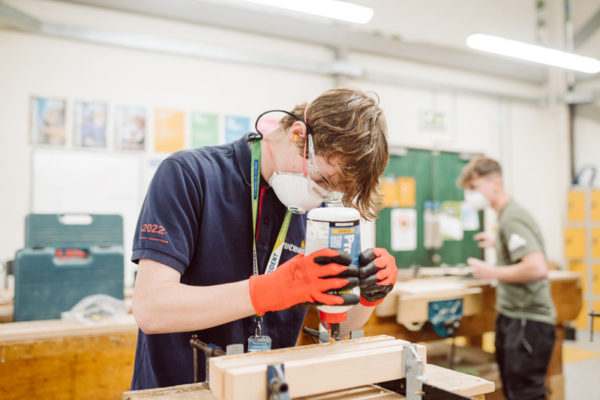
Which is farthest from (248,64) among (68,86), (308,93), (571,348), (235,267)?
(571,348)

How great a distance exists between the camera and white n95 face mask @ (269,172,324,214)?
1.13 metres

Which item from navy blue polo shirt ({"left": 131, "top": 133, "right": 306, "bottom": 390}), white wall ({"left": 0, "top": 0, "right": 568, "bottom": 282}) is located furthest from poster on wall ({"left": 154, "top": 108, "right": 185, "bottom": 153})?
navy blue polo shirt ({"left": 131, "top": 133, "right": 306, "bottom": 390})

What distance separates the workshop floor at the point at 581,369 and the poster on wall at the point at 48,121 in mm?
4274

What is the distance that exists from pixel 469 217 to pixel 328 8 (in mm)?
3132

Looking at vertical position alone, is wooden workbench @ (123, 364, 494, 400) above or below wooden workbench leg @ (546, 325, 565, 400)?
above

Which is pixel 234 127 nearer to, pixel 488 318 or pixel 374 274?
pixel 488 318

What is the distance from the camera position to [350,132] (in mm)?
1025

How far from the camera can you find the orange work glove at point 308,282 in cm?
84

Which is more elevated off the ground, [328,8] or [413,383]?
[328,8]

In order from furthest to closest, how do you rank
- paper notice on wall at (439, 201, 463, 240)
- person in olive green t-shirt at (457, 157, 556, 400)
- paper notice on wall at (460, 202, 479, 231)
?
paper notice on wall at (460, 202, 479, 231)
paper notice on wall at (439, 201, 463, 240)
person in olive green t-shirt at (457, 157, 556, 400)

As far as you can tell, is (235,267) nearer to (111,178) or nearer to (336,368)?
(336,368)

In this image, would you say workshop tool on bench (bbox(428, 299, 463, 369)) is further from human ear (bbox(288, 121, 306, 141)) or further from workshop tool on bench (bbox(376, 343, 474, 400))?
human ear (bbox(288, 121, 306, 141))

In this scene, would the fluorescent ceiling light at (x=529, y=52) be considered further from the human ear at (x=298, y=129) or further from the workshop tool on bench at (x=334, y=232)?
the workshop tool on bench at (x=334, y=232)

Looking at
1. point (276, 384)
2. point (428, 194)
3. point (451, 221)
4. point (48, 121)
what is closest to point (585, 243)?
point (451, 221)
